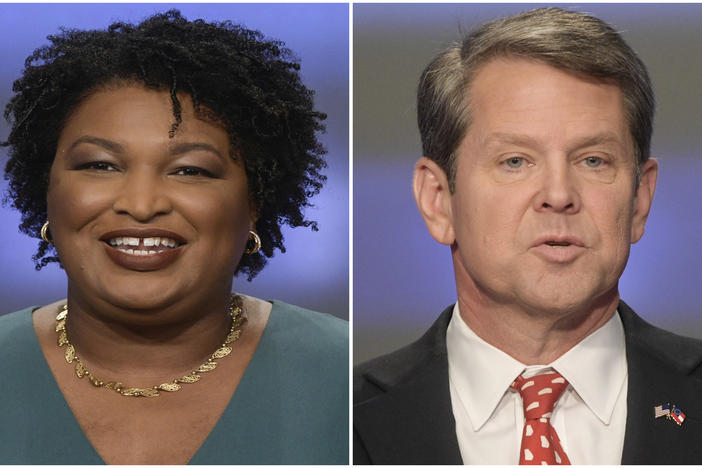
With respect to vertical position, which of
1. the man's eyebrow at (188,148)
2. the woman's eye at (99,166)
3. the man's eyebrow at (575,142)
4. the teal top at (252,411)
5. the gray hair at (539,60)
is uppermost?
the gray hair at (539,60)

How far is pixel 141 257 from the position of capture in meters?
3.32

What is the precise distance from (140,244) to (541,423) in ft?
4.04

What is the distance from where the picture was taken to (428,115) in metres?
3.41

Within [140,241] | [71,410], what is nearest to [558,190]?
[140,241]

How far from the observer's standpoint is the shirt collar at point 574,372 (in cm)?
321

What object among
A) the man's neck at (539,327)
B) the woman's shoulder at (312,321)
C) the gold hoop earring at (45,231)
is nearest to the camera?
the man's neck at (539,327)

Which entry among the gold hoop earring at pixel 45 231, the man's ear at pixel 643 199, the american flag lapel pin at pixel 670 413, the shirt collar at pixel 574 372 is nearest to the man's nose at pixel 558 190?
the man's ear at pixel 643 199

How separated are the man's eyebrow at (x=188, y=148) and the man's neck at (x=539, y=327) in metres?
0.88

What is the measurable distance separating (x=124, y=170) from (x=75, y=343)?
555mm

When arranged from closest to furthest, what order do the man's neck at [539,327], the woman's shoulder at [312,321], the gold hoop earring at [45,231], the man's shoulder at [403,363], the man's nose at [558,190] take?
the man's nose at [558,190]
the man's neck at [539,327]
the man's shoulder at [403,363]
the gold hoop earring at [45,231]
the woman's shoulder at [312,321]

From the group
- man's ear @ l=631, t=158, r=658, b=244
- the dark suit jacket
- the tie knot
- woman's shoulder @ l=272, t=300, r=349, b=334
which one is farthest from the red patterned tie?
woman's shoulder @ l=272, t=300, r=349, b=334

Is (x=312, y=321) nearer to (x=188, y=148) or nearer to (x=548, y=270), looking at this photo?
(x=188, y=148)

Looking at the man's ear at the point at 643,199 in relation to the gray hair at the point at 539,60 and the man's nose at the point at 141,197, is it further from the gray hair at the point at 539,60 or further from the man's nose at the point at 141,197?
the man's nose at the point at 141,197

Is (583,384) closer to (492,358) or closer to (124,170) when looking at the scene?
(492,358)
